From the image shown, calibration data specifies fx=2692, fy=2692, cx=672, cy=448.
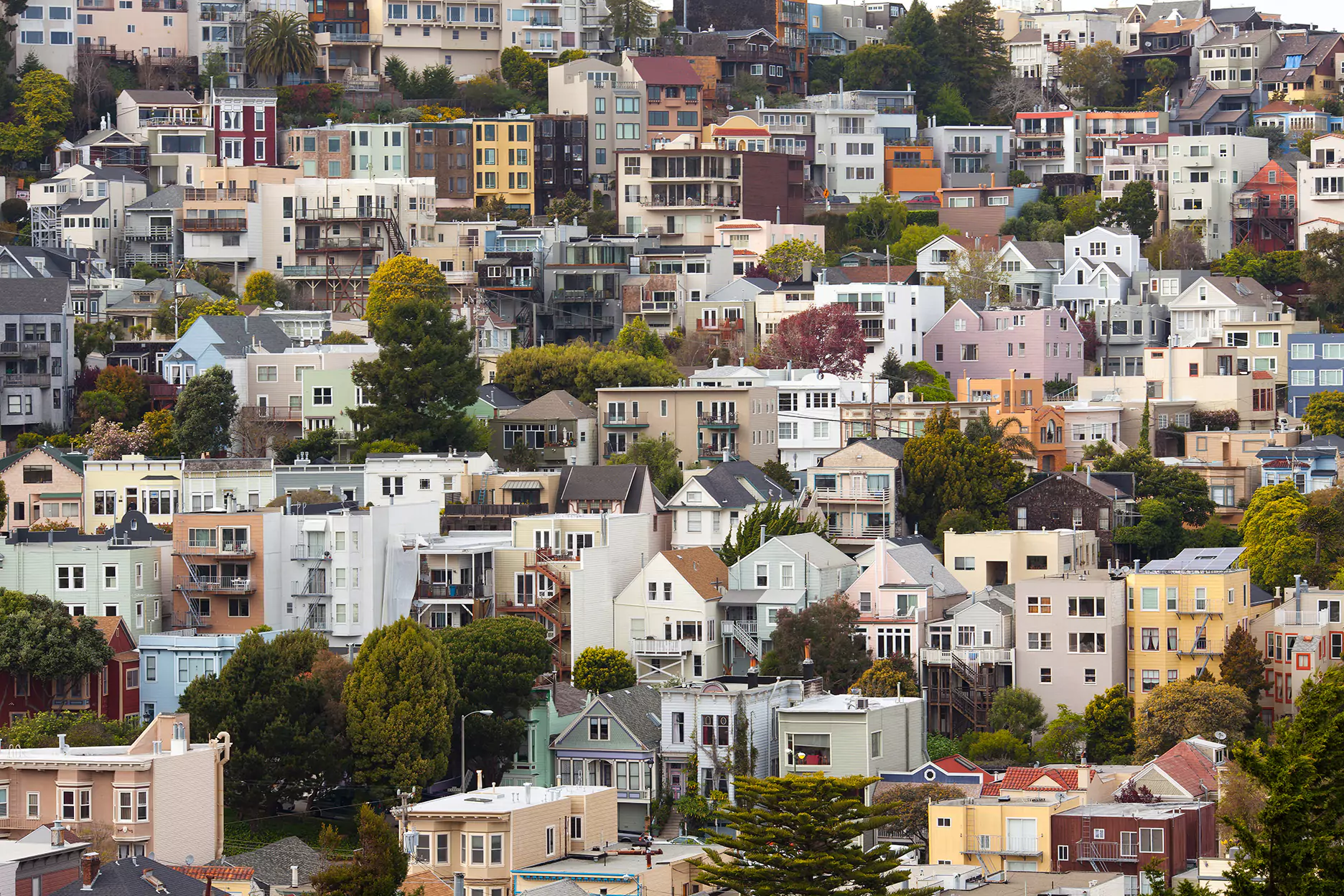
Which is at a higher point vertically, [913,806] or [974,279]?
[974,279]

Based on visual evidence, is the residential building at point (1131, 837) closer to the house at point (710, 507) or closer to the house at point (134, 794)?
the house at point (134, 794)

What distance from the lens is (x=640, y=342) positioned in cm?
11081

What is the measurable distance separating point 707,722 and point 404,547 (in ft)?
49.4

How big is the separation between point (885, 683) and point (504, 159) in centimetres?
6140

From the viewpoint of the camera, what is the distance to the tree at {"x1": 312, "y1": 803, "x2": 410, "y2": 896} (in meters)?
58.0

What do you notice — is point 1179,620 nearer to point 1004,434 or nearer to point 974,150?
point 1004,434

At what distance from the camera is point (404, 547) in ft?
282

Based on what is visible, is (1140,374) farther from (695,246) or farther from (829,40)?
(829,40)

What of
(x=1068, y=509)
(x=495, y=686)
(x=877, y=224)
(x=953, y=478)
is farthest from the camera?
(x=877, y=224)

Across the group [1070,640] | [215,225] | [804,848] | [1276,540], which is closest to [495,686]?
[1070,640]

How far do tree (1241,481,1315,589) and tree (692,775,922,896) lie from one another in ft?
103

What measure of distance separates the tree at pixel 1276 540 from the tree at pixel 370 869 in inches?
1462

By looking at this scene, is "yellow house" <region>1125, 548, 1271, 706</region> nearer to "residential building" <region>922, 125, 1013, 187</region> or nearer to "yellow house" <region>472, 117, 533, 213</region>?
"yellow house" <region>472, 117, 533, 213</region>

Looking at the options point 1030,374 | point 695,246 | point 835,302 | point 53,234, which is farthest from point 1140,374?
point 53,234
